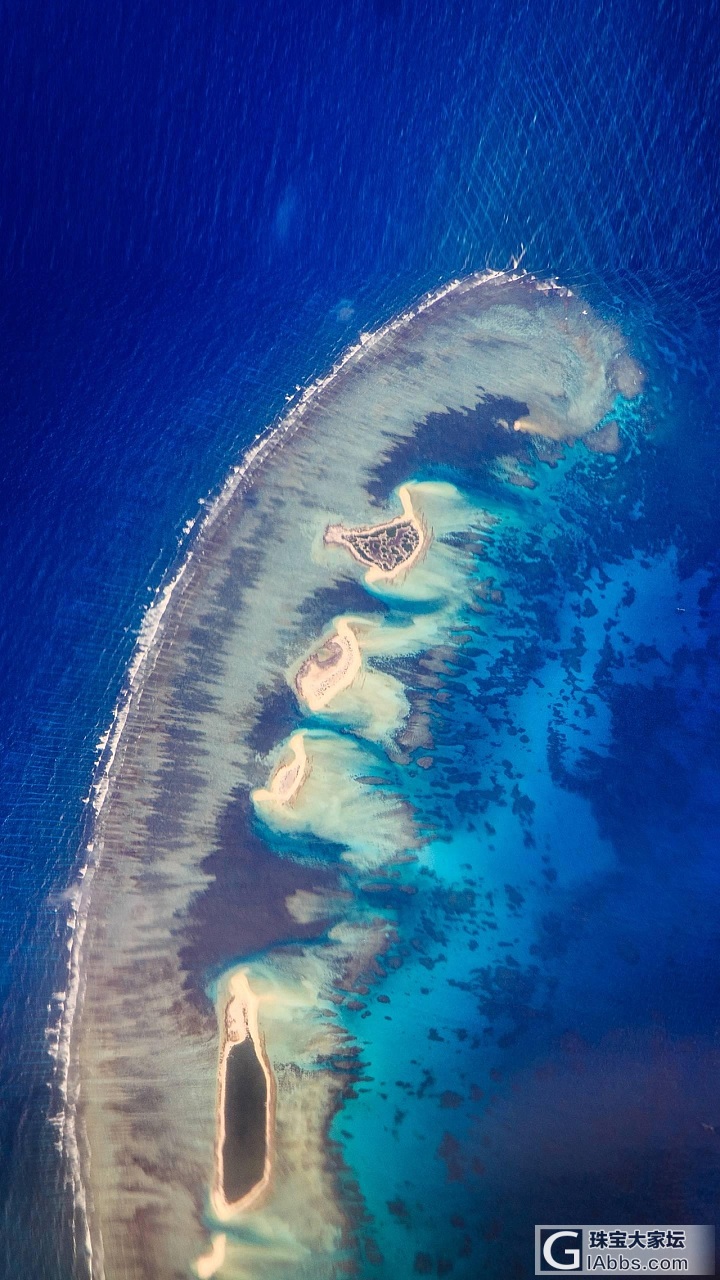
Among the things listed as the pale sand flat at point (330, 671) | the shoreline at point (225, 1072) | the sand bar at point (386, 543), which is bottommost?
the shoreline at point (225, 1072)

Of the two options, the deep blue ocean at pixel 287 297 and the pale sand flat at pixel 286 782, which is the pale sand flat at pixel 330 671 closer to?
the pale sand flat at pixel 286 782

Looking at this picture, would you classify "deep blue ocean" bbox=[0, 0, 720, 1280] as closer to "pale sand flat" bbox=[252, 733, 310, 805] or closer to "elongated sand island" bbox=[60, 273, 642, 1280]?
"elongated sand island" bbox=[60, 273, 642, 1280]

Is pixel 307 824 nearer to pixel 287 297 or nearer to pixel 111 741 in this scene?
pixel 111 741

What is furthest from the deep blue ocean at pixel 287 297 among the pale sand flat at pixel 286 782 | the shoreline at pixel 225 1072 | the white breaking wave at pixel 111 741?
the pale sand flat at pixel 286 782

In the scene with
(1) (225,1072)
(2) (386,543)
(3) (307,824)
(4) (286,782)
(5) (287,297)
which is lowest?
(1) (225,1072)

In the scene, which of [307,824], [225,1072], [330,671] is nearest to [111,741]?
[307,824]

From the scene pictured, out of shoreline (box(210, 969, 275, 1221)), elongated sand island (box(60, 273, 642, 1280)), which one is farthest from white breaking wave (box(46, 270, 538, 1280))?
shoreline (box(210, 969, 275, 1221))
